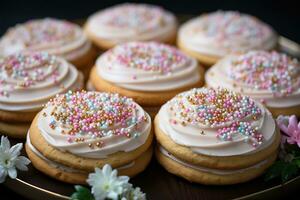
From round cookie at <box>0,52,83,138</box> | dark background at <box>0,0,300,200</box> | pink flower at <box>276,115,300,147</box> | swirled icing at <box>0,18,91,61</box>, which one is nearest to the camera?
pink flower at <box>276,115,300,147</box>

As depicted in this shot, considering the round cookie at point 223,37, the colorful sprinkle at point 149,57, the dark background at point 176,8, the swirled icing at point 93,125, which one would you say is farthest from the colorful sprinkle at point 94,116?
the dark background at point 176,8

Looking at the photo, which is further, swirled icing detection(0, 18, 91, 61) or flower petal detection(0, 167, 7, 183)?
swirled icing detection(0, 18, 91, 61)

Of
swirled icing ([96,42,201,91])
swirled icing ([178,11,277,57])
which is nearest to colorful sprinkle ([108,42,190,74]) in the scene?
swirled icing ([96,42,201,91])

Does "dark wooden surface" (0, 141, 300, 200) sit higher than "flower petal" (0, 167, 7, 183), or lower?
lower

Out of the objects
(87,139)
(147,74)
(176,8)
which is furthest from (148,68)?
(176,8)

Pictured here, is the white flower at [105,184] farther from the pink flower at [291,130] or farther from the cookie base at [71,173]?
the pink flower at [291,130]

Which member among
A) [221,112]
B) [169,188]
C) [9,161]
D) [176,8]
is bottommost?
[176,8]

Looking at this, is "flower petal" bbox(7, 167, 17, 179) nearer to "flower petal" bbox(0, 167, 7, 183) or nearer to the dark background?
"flower petal" bbox(0, 167, 7, 183)

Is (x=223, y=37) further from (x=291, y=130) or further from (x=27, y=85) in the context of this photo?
(x=27, y=85)
